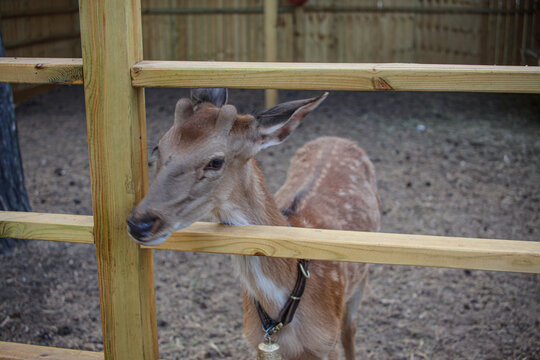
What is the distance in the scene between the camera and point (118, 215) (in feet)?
6.50

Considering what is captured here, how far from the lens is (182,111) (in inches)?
89.6

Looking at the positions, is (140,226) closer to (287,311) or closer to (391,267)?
(287,311)

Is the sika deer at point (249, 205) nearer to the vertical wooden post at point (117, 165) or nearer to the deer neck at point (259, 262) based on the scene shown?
the deer neck at point (259, 262)

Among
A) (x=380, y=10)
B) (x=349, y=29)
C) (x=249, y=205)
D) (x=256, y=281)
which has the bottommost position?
(x=256, y=281)

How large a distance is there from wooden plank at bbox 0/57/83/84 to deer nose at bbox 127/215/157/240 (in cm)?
55

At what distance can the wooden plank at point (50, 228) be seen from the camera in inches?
80.4

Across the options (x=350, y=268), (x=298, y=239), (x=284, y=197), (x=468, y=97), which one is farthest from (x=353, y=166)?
A: (x=468, y=97)

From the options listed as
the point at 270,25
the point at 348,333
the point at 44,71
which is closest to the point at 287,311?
the point at 348,333

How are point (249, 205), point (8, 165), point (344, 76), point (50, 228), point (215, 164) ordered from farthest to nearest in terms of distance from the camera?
point (8, 165) < point (249, 205) < point (215, 164) < point (50, 228) < point (344, 76)

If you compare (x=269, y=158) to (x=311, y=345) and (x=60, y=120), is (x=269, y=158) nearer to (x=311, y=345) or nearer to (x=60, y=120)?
(x=60, y=120)

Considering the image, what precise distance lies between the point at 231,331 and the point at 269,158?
11.6ft

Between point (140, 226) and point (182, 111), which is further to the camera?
point (182, 111)

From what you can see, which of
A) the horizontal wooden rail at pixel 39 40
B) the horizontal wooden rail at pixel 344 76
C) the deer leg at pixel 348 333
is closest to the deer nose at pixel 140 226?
the horizontal wooden rail at pixel 344 76

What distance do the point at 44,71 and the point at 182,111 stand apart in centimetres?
56
